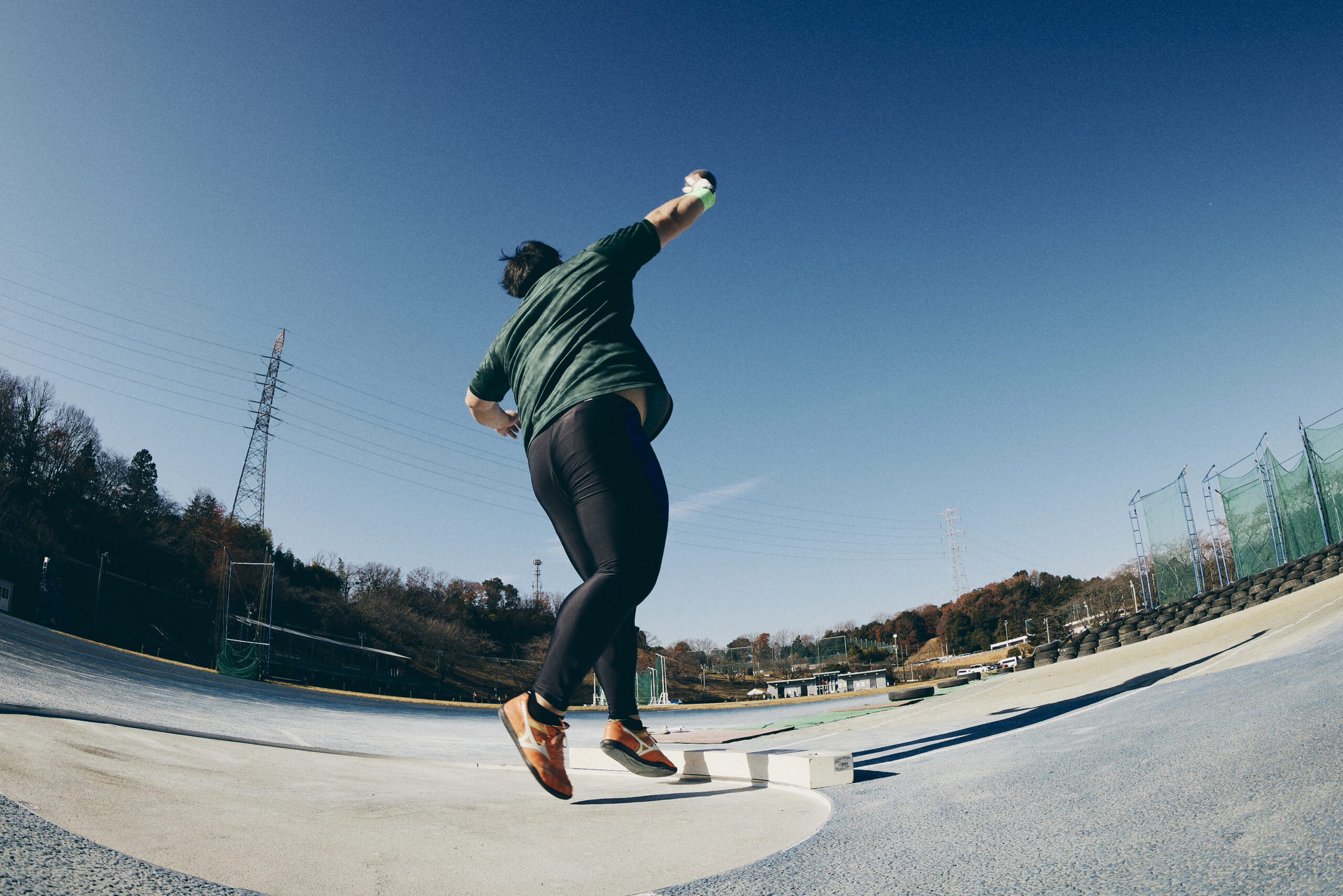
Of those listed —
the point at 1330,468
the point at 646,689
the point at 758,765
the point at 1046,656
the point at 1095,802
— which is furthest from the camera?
the point at 646,689

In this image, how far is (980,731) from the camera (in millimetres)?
2791

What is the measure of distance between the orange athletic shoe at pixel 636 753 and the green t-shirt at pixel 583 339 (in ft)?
2.98

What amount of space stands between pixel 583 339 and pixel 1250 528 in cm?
2060

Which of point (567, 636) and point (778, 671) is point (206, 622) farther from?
point (567, 636)

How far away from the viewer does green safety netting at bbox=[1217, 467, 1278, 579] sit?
15688 millimetres

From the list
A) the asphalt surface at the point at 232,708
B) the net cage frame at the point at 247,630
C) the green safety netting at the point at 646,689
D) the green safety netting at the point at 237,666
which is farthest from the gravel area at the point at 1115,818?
the net cage frame at the point at 247,630

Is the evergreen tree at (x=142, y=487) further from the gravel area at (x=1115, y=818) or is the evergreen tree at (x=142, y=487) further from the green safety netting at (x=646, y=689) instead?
the gravel area at (x=1115, y=818)

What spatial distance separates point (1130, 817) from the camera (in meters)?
0.93

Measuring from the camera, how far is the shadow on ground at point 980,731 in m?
2.36

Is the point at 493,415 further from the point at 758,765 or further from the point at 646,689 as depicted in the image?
the point at 646,689

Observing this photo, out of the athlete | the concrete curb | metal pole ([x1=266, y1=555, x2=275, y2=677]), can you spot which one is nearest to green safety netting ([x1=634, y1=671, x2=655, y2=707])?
metal pole ([x1=266, y1=555, x2=275, y2=677])

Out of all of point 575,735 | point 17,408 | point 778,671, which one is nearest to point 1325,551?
point 575,735

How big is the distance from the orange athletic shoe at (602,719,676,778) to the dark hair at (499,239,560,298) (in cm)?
151

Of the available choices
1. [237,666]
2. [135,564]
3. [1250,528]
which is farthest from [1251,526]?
[135,564]
